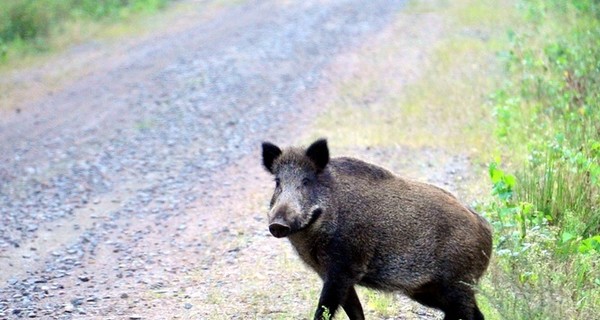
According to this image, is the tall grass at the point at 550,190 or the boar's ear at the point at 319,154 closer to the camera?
the tall grass at the point at 550,190

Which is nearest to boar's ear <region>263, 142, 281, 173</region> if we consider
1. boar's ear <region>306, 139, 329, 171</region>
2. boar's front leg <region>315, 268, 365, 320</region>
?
boar's ear <region>306, 139, 329, 171</region>

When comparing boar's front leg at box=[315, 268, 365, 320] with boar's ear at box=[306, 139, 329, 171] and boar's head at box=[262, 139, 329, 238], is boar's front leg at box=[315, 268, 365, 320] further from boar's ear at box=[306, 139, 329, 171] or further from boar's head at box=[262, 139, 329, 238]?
boar's ear at box=[306, 139, 329, 171]

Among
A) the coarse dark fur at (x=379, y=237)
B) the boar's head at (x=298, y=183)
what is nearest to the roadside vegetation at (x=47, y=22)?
the boar's head at (x=298, y=183)

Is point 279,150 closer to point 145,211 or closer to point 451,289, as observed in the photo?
point 451,289

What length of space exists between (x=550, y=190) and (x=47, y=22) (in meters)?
12.9

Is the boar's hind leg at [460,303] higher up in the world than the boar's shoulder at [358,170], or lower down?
lower down

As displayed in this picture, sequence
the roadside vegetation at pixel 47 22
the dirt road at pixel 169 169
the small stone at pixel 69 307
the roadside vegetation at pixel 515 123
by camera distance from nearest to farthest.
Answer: the roadside vegetation at pixel 515 123
the small stone at pixel 69 307
the dirt road at pixel 169 169
the roadside vegetation at pixel 47 22

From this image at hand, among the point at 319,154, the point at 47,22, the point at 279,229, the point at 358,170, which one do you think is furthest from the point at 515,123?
the point at 47,22

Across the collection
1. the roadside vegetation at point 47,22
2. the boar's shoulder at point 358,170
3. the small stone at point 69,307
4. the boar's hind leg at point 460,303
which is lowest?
the roadside vegetation at point 47,22

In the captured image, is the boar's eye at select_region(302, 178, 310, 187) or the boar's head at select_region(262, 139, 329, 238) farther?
the boar's eye at select_region(302, 178, 310, 187)

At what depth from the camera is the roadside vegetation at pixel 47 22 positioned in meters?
17.6

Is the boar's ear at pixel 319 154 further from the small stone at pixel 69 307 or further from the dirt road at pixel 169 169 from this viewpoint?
the small stone at pixel 69 307

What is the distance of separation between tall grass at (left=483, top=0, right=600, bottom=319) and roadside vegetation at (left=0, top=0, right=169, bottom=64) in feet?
29.8

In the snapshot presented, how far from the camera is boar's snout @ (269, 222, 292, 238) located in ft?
19.2
